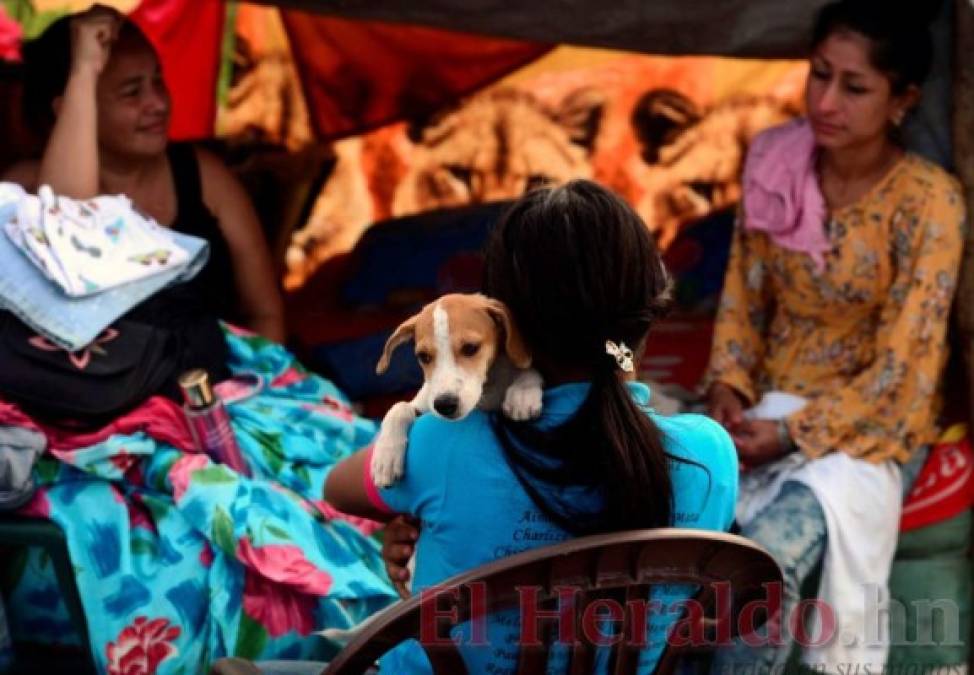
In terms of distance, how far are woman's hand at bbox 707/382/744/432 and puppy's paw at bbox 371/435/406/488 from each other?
1554 mm

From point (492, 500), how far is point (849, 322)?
5.85 feet

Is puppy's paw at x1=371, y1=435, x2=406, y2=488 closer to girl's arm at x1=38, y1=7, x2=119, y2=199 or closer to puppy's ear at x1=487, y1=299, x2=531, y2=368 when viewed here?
puppy's ear at x1=487, y1=299, x2=531, y2=368

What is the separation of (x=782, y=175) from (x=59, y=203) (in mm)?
1681

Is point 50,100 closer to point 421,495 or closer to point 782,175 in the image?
point 782,175

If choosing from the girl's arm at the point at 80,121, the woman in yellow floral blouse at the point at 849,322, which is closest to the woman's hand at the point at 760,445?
the woman in yellow floral blouse at the point at 849,322

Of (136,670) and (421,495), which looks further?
(136,670)

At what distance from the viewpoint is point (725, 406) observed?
3434 mm

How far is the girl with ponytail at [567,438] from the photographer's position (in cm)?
184

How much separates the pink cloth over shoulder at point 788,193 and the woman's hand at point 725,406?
0.38 m

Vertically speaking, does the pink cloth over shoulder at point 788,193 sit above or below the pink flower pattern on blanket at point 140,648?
above

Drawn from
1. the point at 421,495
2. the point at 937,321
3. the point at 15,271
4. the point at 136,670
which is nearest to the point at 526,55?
the point at 937,321

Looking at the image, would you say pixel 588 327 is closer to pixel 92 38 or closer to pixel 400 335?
pixel 400 335

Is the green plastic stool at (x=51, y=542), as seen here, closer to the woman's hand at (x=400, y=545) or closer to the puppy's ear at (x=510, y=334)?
the woman's hand at (x=400, y=545)

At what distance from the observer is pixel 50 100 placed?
3541 mm
